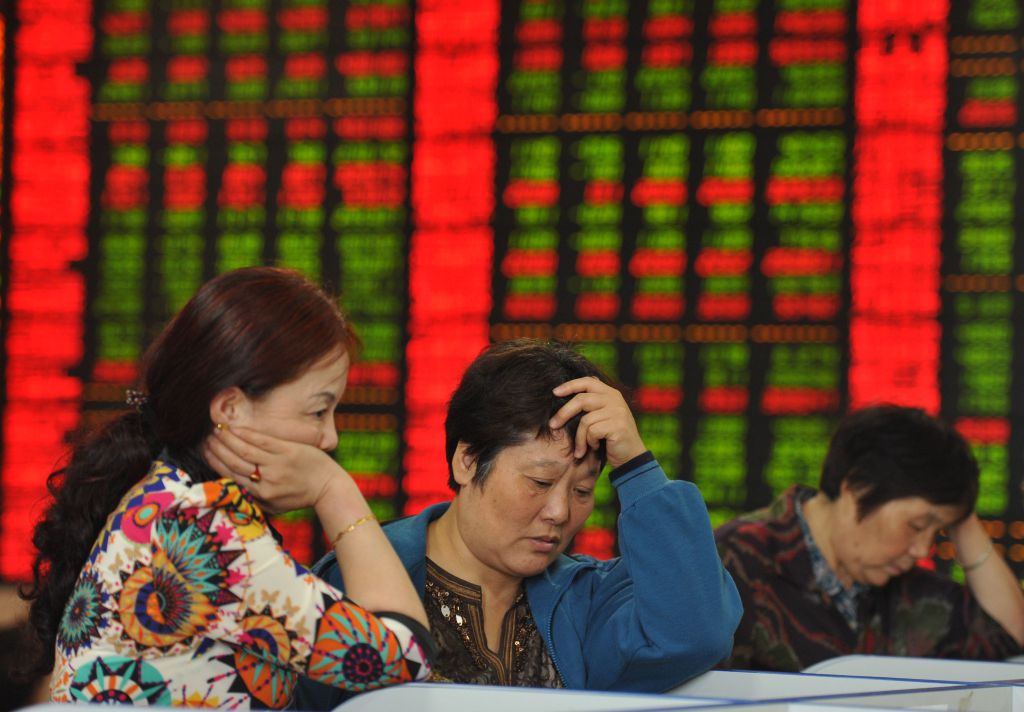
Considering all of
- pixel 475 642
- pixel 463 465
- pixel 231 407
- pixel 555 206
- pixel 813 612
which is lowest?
pixel 813 612

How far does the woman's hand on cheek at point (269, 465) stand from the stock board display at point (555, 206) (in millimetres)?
1631

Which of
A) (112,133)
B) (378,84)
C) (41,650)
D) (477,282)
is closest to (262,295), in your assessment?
(41,650)

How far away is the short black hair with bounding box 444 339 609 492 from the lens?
61.8 inches

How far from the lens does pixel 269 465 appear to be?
136 cm

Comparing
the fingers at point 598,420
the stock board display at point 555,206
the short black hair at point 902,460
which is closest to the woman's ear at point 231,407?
the fingers at point 598,420

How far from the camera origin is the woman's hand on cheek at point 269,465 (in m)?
1.36

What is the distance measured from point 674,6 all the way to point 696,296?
2.29 ft

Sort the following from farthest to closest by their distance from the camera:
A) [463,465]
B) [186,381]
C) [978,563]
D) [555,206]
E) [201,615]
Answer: [555,206] → [978,563] → [463,465] → [186,381] → [201,615]

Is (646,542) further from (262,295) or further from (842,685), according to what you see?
(262,295)

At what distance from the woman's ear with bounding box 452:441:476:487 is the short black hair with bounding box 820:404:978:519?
0.97 m

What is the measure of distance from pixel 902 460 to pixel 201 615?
1.47 metres

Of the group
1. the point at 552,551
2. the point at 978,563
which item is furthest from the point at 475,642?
the point at 978,563

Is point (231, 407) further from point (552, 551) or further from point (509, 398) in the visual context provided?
point (552, 551)

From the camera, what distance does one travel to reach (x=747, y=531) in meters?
2.33
